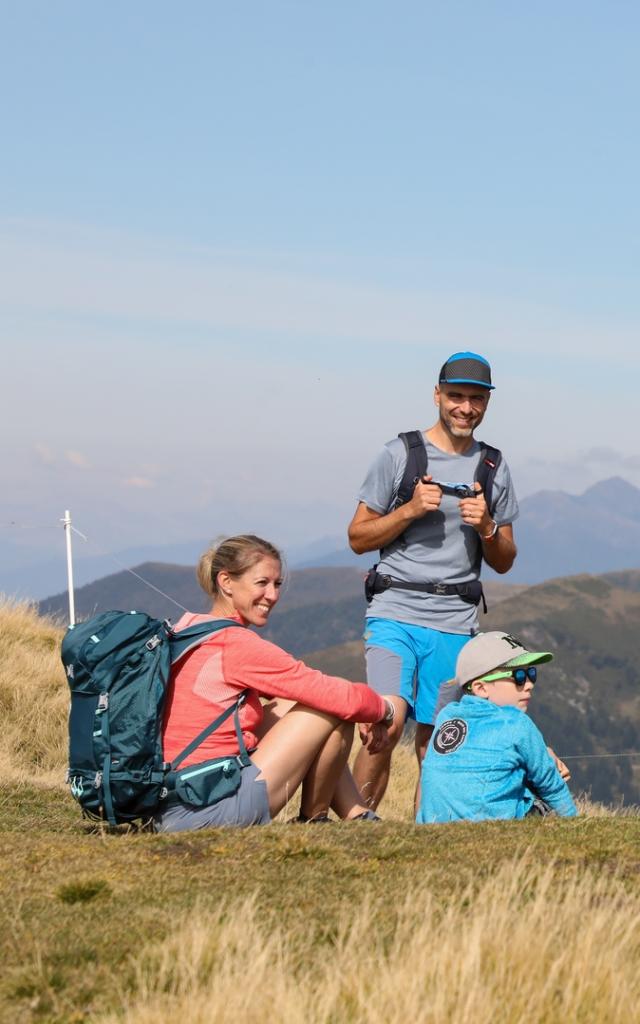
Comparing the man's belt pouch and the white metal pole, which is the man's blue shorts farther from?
the white metal pole

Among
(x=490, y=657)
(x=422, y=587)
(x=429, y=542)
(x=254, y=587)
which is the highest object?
(x=429, y=542)

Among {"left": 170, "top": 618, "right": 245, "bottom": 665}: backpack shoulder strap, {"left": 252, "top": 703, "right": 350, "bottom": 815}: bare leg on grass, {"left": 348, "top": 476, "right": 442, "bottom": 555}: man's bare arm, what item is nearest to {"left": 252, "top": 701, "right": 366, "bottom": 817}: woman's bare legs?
{"left": 252, "top": 703, "right": 350, "bottom": 815}: bare leg on grass

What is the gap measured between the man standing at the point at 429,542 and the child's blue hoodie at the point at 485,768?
111cm

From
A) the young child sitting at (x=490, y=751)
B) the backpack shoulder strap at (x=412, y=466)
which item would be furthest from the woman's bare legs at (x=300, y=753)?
the backpack shoulder strap at (x=412, y=466)

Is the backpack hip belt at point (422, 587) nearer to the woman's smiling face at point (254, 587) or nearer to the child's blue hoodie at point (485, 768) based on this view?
the child's blue hoodie at point (485, 768)

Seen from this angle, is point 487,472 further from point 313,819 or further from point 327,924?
point 327,924

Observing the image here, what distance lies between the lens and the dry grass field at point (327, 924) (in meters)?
3.48

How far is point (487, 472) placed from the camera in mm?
7898

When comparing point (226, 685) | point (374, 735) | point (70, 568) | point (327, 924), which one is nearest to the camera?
point (327, 924)

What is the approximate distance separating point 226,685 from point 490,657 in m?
1.40

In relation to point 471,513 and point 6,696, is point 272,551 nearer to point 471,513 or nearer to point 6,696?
point 471,513

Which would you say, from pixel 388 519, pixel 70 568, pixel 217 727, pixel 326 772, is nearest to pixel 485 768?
pixel 326 772

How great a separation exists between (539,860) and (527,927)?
1367 millimetres

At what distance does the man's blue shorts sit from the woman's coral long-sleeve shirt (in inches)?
52.4
